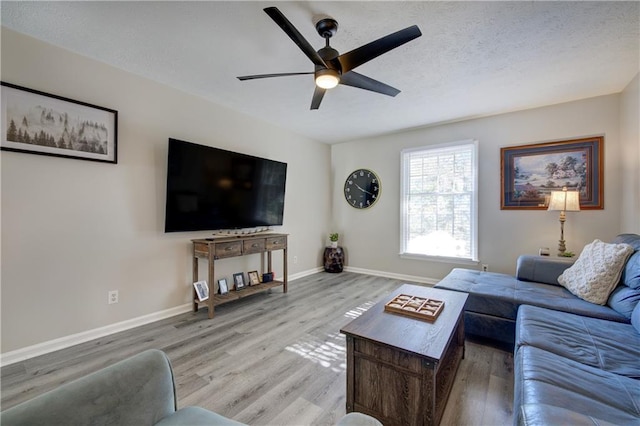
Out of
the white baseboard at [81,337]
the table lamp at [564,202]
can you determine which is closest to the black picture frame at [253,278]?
the white baseboard at [81,337]

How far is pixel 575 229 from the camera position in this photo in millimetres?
3297

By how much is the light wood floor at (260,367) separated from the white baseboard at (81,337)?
73 mm

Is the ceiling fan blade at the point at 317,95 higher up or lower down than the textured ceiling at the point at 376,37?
lower down

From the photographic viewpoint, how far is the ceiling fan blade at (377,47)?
5.27ft

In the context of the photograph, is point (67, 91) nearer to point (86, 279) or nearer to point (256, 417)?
point (86, 279)

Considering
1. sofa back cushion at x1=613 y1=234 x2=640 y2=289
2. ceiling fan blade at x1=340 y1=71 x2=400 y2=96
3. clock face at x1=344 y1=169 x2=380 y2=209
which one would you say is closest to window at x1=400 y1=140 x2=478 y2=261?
clock face at x1=344 y1=169 x2=380 y2=209

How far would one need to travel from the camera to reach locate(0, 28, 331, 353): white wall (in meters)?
2.09

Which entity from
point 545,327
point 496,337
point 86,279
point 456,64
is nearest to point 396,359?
point 545,327

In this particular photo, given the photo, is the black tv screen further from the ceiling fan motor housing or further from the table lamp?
the table lamp

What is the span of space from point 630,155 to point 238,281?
4681 millimetres

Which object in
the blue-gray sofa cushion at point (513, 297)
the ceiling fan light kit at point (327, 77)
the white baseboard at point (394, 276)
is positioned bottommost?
the white baseboard at point (394, 276)

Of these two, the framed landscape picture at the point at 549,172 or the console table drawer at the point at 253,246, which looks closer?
the framed landscape picture at the point at 549,172

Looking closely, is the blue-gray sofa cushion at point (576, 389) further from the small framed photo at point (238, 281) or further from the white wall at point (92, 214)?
the white wall at point (92, 214)

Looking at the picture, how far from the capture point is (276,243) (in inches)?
148
